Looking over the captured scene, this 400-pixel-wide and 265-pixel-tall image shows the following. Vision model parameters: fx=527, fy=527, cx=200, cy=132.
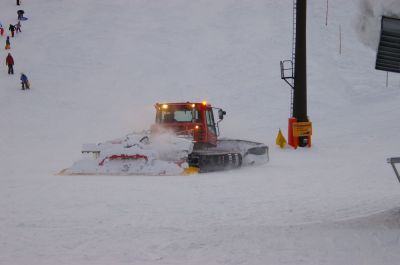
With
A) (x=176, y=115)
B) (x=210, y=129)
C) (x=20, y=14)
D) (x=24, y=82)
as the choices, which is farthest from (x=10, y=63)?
(x=210, y=129)

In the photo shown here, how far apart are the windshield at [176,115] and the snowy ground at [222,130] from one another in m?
2.66

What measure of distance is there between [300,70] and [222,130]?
5676 millimetres

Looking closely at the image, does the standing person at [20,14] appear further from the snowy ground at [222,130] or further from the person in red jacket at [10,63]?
the person in red jacket at [10,63]

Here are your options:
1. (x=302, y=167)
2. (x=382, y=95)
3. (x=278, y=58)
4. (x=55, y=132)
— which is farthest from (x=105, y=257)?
(x=278, y=58)

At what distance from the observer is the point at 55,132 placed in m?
22.1

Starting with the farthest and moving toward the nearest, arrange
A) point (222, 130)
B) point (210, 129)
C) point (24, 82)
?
point (24, 82) → point (222, 130) → point (210, 129)

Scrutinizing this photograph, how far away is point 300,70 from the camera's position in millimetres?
19609

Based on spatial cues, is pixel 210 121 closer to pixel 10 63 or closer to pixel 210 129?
pixel 210 129

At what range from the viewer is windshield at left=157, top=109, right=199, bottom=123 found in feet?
50.2

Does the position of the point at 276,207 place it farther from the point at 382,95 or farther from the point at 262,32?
the point at 262,32

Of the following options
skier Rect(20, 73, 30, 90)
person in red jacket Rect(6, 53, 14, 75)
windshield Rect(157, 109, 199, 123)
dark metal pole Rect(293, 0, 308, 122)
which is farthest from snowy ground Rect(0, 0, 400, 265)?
windshield Rect(157, 109, 199, 123)

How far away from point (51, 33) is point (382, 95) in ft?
70.7

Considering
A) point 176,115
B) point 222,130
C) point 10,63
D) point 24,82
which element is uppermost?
point 10,63

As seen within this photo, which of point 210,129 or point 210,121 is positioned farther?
point 210,121
